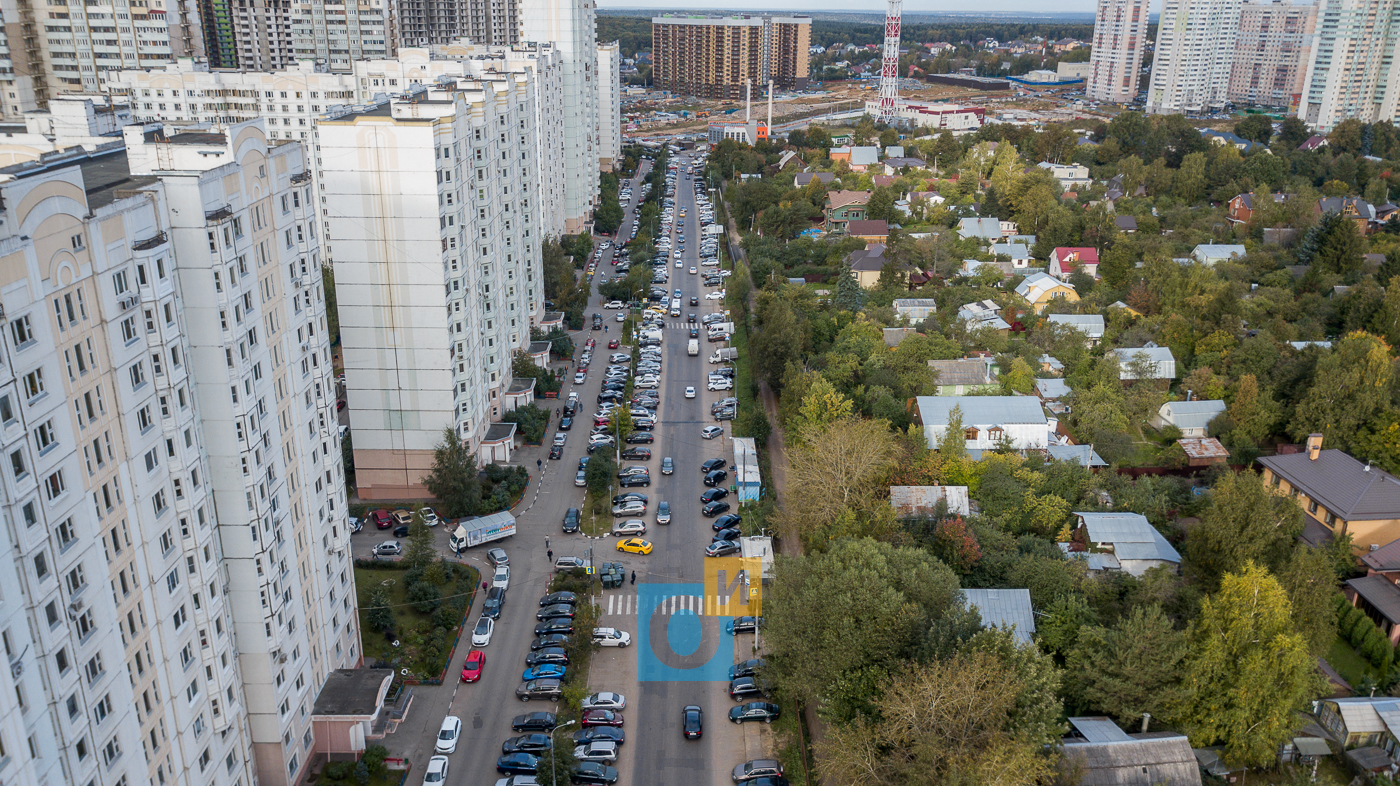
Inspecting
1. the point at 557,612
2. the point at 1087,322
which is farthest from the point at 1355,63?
the point at 557,612

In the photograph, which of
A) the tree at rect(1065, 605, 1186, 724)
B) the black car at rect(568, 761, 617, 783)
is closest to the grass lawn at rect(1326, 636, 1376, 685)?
the tree at rect(1065, 605, 1186, 724)

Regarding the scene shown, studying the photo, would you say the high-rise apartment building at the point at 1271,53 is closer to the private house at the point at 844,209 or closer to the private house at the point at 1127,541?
the private house at the point at 844,209

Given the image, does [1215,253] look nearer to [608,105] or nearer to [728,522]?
[728,522]

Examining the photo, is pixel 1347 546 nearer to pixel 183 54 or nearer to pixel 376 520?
pixel 376 520

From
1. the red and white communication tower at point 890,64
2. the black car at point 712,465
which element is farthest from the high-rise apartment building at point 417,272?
the red and white communication tower at point 890,64

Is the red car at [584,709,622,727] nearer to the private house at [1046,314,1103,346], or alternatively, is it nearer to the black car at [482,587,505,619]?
the black car at [482,587,505,619]

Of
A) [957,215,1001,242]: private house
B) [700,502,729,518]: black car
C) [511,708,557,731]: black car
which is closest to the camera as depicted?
[511,708,557,731]: black car
